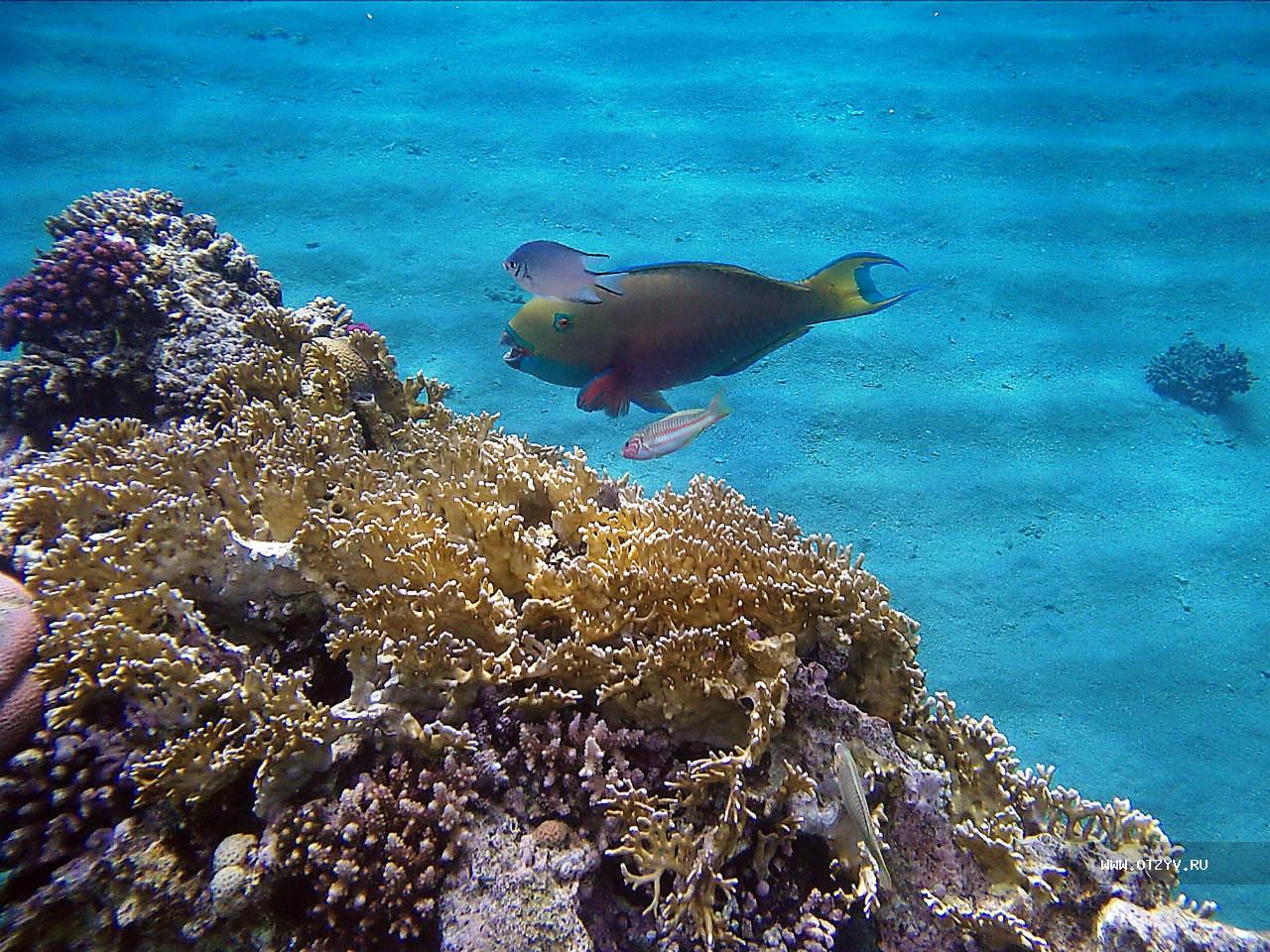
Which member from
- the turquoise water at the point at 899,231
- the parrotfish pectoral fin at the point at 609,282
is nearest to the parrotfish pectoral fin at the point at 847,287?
the parrotfish pectoral fin at the point at 609,282

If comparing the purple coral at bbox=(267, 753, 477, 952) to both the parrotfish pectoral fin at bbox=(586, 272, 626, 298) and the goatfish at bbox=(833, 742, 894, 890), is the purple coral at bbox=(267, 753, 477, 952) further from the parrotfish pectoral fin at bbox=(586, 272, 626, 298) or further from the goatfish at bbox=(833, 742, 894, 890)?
the parrotfish pectoral fin at bbox=(586, 272, 626, 298)

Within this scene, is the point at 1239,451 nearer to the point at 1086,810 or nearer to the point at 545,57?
the point at 1086,810

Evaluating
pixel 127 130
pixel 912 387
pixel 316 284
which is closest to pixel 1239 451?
pixel 912 387

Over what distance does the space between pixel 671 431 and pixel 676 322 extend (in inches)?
28.2

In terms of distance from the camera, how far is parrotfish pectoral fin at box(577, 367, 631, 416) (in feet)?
9.45

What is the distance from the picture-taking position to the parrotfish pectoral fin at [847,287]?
2662 millimetres

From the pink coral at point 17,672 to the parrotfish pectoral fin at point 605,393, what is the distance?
1.95 m

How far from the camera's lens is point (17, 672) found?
215cm

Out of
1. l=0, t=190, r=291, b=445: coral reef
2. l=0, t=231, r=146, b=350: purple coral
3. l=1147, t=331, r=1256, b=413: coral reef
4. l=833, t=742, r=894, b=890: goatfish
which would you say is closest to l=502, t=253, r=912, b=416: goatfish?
l=833, t=742, r=894, b=890: goatfish

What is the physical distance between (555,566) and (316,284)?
850 cm

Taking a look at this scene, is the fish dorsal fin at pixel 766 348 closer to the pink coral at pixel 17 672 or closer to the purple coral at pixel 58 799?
the purple coral at pixel 58 799

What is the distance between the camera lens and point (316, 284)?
960 cm

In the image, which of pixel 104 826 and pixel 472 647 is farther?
pixel 472 647

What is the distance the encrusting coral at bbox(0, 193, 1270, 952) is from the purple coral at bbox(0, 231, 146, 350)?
52.7 inches
